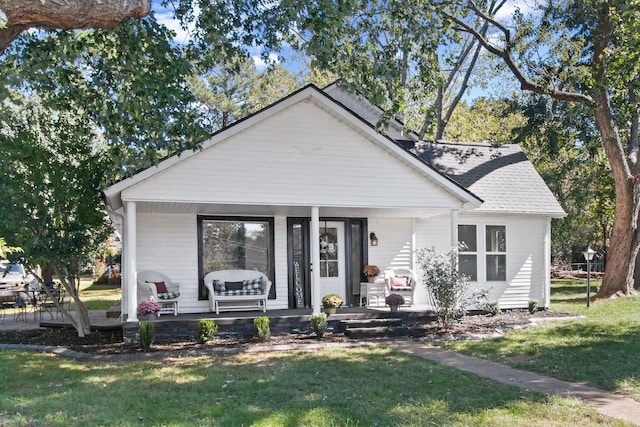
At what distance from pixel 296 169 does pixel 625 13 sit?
7785 millimetres

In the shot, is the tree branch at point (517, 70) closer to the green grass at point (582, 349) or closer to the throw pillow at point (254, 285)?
the green grass at point (582, 349)

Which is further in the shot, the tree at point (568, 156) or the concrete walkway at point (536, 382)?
the tree at point (568, 156)

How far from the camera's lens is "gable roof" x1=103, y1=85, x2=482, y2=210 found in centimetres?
1047

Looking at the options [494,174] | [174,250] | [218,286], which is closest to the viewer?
[218,286]

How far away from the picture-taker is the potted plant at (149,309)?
10750 mm

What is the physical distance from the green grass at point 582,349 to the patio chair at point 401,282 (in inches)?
117

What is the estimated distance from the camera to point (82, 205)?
1146 centimetres

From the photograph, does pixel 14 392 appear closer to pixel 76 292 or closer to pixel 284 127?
pixel 76 292

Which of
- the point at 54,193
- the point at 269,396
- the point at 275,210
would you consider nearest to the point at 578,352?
the point at 269,396

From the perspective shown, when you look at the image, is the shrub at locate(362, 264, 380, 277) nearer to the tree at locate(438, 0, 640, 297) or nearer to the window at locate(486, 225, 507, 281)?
the window at locate(486, 225, 507, 281)

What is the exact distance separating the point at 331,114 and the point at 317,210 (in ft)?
7.10

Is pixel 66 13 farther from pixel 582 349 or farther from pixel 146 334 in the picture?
pixel 582 349

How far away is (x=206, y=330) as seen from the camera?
10.5 m

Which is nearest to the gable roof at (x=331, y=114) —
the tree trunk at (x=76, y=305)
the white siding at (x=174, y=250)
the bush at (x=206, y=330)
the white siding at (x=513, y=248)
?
the white siding at (x=174, y=250)
